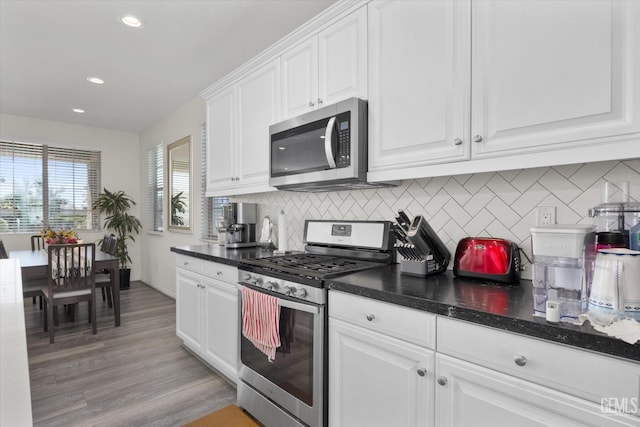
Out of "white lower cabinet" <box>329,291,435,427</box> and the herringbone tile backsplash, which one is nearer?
"white lower cabinet" <box>329,291,435,427</box>

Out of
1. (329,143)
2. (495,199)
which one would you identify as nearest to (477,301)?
(495,199)

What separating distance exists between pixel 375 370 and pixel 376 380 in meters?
0.04

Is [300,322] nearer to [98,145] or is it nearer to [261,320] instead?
[261,320]

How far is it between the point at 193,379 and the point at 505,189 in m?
2.51

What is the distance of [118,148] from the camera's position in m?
5.96

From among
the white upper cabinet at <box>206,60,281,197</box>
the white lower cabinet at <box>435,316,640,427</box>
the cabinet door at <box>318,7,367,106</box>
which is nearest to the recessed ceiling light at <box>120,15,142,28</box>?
the white upper cabinet at <box>206,60,281,197</box>

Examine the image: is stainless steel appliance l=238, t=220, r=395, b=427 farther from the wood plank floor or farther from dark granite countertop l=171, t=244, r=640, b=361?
the wood plank floor

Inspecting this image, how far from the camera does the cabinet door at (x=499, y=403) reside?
88 centimetres

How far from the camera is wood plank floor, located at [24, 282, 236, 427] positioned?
2097mm

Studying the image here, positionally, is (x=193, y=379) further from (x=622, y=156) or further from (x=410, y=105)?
(x=622, y=156)

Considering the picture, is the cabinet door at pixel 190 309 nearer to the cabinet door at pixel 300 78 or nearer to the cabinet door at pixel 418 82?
the cabinet door at pixel 300 78

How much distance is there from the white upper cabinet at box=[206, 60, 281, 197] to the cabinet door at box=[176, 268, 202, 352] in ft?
2.72

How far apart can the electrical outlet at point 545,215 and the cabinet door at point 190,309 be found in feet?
7.61

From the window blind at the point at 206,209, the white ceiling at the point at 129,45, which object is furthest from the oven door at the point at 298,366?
the window blind at the point at 206,209
